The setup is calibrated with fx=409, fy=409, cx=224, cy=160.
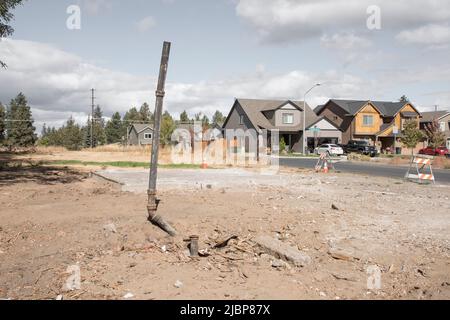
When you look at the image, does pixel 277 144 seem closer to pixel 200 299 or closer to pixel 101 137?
pixel 200 299

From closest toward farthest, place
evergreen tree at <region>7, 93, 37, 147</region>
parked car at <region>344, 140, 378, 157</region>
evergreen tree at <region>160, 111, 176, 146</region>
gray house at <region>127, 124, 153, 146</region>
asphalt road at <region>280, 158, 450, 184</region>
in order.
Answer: asphalt road at <region>280, 158, 450, 184</region>, parked car at <region>344, 140, 378, 157</region>, evergreen tree at <region>160, 111, 176, 146</region>, evergreen tree at <region>7, 93, 37, 147</region>, gray house at <region>127, 124, 153, 146</region>

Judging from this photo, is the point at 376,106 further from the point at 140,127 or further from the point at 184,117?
the point at 184,117

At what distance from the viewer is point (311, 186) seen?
51.5ft

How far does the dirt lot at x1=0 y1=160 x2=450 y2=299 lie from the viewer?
17.4ft

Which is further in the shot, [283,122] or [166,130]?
[166,130]

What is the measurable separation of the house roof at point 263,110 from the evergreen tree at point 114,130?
7456 cm

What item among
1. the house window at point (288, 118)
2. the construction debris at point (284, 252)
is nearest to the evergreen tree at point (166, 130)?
the house window at point (288, 118)

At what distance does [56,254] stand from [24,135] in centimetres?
8363

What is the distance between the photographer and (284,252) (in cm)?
638

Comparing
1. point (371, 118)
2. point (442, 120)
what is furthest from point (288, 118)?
point (442, 120)

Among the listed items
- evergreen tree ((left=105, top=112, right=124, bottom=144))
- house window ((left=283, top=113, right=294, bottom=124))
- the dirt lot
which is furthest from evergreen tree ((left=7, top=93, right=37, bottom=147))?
the dirt lot

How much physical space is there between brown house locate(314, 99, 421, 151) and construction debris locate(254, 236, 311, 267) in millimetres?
54153

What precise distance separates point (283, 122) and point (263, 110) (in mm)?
3699

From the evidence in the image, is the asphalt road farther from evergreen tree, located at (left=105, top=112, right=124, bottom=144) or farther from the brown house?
evergreen tree, located at (left=105, top=112, right=124, bottom=144)
